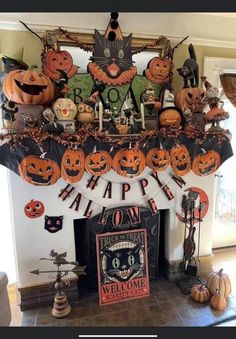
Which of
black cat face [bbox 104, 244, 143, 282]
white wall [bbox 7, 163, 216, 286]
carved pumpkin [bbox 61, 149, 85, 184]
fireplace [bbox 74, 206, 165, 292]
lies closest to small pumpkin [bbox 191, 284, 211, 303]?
fireplace [bbox 74, 206, 165, 292]

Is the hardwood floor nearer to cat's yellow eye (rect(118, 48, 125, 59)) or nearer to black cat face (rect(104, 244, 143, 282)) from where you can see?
black cat face (rect(104, 244, 143, 282))

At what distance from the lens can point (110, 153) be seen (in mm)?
2078

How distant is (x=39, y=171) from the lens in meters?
1.95

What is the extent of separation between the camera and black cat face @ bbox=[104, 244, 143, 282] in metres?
2.27

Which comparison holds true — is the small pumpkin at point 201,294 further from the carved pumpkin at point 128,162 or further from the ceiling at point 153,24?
the ceiling at point 153,24

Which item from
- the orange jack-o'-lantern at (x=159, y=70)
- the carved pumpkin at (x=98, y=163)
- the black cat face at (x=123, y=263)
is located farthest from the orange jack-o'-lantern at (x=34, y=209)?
the orange jack-o'-lantern at (x=159, y=70)

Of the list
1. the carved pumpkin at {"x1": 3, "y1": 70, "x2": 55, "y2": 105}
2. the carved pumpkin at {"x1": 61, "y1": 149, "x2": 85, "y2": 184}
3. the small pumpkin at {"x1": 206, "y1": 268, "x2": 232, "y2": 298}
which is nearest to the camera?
the carved pumpkin at {"x1": 3, "y1": 70, "x2": 55, "y2": 105}

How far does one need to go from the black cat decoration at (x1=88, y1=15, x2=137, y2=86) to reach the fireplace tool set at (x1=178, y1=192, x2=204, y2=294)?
130cm

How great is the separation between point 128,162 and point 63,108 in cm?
67

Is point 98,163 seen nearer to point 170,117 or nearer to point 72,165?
point 72,165

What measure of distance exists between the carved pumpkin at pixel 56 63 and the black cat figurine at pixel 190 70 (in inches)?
38.6

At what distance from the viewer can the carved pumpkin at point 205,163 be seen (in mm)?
2295

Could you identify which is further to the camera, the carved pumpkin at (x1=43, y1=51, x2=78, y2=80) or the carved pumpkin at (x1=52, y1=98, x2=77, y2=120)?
the carved pumpkin at (x1=43, y1=51, x2=78, y2=80)

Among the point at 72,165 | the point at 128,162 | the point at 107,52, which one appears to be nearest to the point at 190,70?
the point at 107,52
